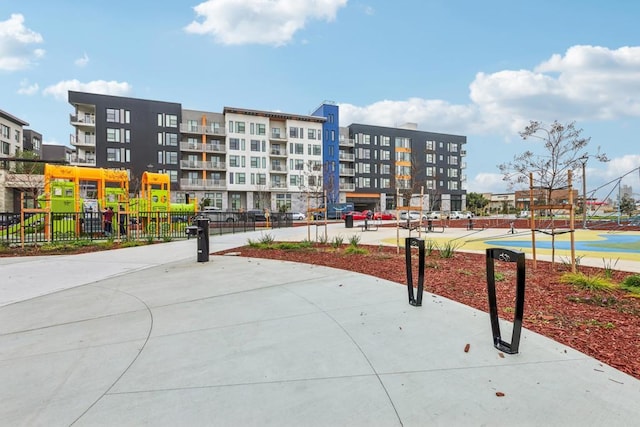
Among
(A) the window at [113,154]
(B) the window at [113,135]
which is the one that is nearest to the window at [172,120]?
(B) the window at [113,135]

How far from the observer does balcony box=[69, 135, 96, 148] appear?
172ft

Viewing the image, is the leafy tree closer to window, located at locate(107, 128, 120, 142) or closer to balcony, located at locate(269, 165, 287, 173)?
balcony, located at locate(269, 165, 287, 173)

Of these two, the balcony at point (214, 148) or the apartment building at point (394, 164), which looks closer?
the balcony at point (214, 148)

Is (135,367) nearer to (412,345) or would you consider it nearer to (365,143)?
(412,345)

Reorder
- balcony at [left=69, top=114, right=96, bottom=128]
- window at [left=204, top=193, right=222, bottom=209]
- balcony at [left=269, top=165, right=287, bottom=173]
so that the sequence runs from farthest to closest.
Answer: balcony at [left=269, top=165, right=287, bottom=173], window at [left=204, top=193, right=222, bottom=209], balcony at [left=69, top=114, right=96, bottom=128]

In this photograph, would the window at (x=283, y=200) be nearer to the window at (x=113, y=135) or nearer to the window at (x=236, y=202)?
the window at (x=236, y=202)

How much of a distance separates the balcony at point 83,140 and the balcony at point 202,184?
14.1 m

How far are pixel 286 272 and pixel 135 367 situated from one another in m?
4.81

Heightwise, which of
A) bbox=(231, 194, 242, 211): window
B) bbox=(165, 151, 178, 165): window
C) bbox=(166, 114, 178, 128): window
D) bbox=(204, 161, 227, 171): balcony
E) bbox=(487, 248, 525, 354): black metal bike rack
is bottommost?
bbox=(487, 248, 525, 354): black metal bike rack

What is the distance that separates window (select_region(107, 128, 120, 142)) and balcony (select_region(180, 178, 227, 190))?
1129 centimetres

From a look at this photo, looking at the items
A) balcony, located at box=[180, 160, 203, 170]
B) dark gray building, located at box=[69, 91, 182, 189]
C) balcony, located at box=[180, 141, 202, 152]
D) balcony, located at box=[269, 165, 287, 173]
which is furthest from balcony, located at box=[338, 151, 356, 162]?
dark gray building, located at box=[69, 91, 182, 189]

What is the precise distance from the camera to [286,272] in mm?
8109

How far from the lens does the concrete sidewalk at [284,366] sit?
2.59 m

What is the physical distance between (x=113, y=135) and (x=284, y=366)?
61115 mm
